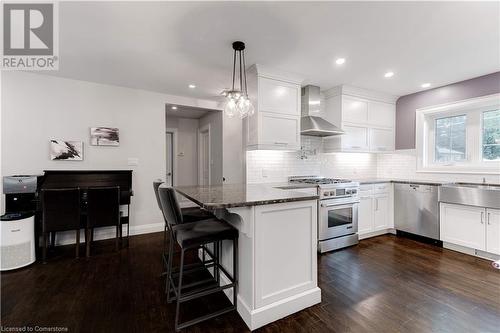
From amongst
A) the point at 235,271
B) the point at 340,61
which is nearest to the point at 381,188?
the point at 340,61

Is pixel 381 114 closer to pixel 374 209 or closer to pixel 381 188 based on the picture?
pixel 381 188

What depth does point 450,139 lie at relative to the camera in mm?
3855

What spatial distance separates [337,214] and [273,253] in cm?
188

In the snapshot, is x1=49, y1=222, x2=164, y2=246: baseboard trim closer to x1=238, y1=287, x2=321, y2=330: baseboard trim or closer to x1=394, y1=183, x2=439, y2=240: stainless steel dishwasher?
x1=238, y1=287, x2=321, y2=330: baseboard trim

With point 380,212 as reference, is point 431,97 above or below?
above

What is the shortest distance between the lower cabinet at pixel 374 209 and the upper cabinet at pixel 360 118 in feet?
2.46

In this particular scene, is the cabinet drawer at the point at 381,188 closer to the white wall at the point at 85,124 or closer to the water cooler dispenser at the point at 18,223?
the white wall at the point at 85,124

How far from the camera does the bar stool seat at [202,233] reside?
67.8 inches

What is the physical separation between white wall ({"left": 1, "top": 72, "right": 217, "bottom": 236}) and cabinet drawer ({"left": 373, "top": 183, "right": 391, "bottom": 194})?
3.61 meters

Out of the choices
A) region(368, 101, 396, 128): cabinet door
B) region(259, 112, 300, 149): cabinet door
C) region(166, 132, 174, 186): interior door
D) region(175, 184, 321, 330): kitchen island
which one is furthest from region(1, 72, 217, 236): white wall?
region(368, 101, 396, 128): cabinet door

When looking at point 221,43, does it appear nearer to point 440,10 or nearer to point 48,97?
point 440,10

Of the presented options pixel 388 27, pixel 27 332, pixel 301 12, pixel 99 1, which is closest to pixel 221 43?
pixel 301 12

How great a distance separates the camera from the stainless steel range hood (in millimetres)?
3596

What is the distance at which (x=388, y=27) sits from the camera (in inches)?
83.4
